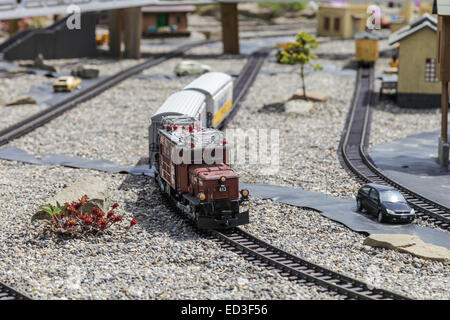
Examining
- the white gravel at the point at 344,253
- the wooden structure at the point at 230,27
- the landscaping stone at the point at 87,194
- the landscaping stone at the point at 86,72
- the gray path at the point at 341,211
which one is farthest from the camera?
the wooden structure at the point at 230,27

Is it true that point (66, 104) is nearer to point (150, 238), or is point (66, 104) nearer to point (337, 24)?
point (150, 238)

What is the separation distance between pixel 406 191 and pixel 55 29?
44928 millimetres

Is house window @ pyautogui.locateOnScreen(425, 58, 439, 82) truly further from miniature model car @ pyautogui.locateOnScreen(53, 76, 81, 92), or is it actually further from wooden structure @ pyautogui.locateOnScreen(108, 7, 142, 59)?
wooden structure @ pyautogui.locateOnScreen(108, 7, 142, 59)

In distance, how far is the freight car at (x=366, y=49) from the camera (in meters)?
59.4

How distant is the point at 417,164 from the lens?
32625 millimetres

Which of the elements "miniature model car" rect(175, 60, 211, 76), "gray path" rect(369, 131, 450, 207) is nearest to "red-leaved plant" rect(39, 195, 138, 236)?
"gray path" rect(369, 131, 450, 207)

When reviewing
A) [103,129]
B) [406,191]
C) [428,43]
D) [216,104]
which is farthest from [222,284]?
[428,43]

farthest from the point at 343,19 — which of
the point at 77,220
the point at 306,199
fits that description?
the point at 77,220

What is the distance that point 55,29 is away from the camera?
211 ft

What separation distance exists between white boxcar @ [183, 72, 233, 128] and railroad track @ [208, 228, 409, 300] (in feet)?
40.9

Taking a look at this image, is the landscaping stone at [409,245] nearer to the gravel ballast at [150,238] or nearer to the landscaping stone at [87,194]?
the gravel ballast at [150,238]

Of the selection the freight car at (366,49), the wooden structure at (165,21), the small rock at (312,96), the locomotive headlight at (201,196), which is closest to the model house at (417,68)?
the small rock at (312,96)

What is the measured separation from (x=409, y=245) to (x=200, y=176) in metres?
6.94

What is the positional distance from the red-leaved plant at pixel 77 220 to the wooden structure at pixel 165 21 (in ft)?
197
